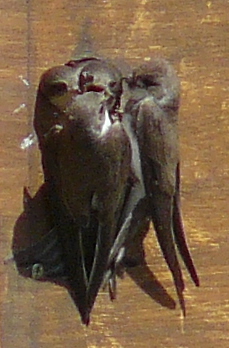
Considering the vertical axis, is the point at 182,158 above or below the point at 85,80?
below

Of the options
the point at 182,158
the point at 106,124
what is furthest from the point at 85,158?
the point at 182,158

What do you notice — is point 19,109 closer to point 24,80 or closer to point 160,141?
point 24,80

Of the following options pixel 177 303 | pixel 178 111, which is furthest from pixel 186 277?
pixel 178 111

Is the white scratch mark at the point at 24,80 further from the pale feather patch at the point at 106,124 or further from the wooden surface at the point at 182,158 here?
the pale feather patch at the point at 106,124

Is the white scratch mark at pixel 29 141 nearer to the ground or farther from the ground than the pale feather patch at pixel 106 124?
nearer to the ground

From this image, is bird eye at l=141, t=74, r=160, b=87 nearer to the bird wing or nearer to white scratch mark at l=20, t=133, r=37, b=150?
the bird wing

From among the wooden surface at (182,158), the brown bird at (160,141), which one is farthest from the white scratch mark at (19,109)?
the brown bird at (160,141)

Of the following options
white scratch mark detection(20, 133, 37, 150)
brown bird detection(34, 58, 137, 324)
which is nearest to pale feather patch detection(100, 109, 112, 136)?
brown bird detection(34, 58, 137, 324)
